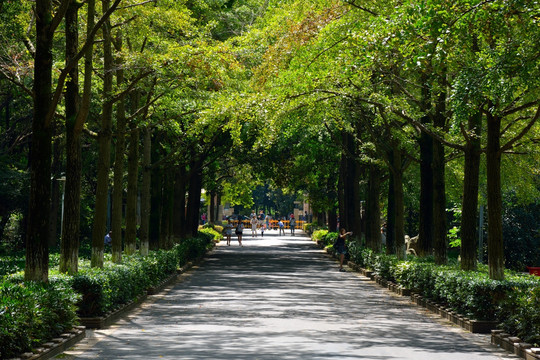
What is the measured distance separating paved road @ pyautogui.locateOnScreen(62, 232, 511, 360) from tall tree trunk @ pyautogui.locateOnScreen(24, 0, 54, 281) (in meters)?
1.53

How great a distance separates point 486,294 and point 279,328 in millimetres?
3804

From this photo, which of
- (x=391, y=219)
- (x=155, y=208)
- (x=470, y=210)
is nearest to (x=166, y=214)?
(x=155, y=208)

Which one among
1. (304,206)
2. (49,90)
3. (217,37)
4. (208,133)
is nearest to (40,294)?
(49,90)

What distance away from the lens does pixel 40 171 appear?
1330 cm

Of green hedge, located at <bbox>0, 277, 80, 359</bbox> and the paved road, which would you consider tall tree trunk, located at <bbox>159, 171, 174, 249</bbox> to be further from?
green hedge, located at <bbox>0, 277, 80, 359</bbox>

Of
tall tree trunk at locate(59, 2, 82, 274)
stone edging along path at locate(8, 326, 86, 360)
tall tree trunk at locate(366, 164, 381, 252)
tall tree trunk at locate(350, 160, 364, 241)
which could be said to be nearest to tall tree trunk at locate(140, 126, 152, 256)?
tall tree trunk at locate(59, 2, 82, 274)

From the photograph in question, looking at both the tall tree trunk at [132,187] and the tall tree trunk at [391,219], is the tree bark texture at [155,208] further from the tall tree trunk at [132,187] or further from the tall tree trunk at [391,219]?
the tall tree trunk at [391,219]

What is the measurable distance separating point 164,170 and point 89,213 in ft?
41.5

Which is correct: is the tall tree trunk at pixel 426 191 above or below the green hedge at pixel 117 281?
above

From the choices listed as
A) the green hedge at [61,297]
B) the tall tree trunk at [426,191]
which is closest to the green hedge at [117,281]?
the green hedge at [61,297]

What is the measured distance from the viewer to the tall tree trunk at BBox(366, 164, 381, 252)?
33838 mm

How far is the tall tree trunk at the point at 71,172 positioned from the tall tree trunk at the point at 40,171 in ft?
7.10

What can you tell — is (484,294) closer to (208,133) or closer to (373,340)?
(373,340)

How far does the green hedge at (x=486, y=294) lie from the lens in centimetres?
1288
